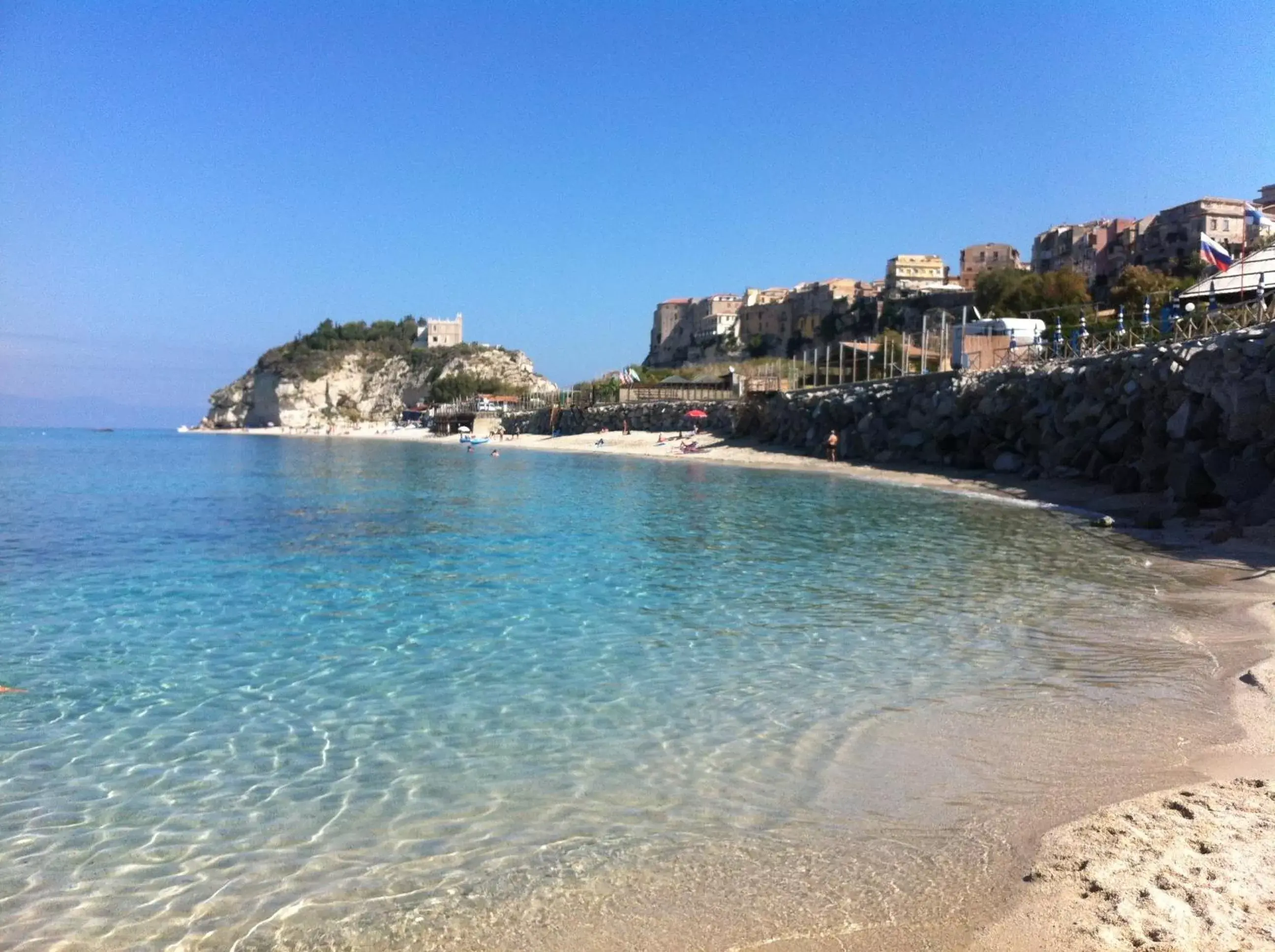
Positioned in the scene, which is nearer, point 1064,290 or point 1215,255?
point 1215,255

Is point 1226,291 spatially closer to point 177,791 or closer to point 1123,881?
point 1123,881

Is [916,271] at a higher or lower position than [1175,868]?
higher

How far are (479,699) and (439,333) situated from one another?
547 ft

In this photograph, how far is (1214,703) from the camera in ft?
22.3

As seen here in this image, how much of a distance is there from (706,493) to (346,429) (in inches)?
4235

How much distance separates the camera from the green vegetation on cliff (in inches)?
4973

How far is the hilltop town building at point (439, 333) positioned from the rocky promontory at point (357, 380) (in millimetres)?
13015

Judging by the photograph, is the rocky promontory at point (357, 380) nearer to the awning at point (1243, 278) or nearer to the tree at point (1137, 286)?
the tree at point (1137, 286)

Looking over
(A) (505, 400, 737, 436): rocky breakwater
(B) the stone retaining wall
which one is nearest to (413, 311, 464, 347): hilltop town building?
(A) (505, 400, 737, 436): rocky breakwater

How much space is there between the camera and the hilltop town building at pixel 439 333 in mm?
165750

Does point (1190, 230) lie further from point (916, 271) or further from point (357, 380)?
point (357, 380)

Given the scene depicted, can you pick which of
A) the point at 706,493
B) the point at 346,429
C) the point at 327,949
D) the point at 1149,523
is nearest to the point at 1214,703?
the point at 327,949

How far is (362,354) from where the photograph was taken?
14688cm

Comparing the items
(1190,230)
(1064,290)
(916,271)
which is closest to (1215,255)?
(1064,290)
